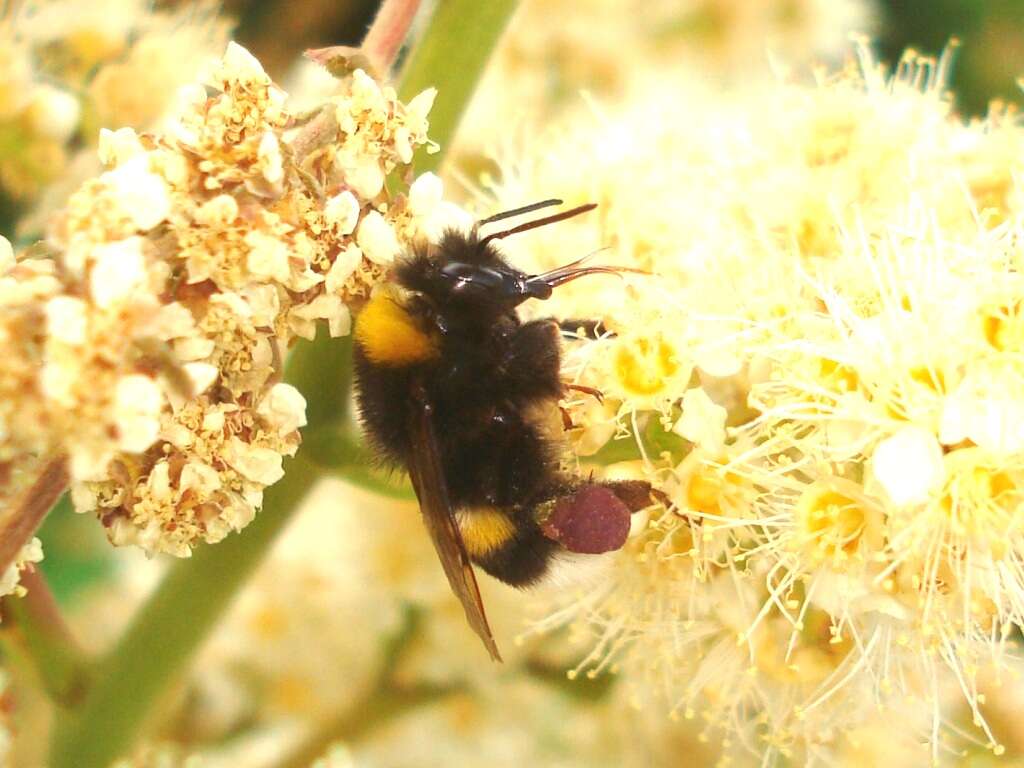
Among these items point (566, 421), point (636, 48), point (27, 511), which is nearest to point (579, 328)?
point (566, 421)

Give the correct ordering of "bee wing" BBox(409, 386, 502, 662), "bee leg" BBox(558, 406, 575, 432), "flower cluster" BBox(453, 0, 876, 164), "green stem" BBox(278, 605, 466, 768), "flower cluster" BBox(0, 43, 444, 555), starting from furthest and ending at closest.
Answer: "flower cluster" BBox(453, 0, 876, 164) < "green stem" BBox(278, 605, 466, 768) < "bee leg" BBox(558, 406, 575, 432) < "bee wing" BBox(409, 386, 502, 662) < "flower cluster" BBox(0, 43, 444, 555)

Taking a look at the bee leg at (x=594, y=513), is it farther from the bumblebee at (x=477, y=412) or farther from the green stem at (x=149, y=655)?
the green stem at (x=149, y=655)

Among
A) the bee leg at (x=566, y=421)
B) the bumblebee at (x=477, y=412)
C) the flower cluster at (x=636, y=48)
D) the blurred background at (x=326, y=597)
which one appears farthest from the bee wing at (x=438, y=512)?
the flower cluster at (x=636, y=48)

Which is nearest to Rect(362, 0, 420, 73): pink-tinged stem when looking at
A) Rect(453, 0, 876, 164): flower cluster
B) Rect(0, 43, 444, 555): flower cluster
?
Rect(0, 43, 444, 555): flower cluster

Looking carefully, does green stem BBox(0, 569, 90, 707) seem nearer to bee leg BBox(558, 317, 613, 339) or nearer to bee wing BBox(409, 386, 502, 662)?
bee wing BBox(409, 386, 502, 662)

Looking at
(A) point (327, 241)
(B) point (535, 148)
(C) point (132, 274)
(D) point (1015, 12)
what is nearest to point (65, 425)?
(C) point (132, 274)

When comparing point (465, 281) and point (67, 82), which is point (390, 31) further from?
point (67, 82)

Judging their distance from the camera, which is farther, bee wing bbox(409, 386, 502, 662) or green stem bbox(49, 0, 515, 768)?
green stem bbox(49, 0, 515, 768)
